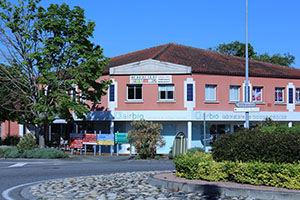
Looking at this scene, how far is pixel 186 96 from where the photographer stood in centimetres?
3209

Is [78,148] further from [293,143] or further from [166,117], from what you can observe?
[293,143]

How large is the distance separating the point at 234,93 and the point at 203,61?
3578 millimetres

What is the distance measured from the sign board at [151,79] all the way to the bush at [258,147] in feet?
63.0

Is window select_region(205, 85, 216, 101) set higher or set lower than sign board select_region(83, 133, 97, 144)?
higher

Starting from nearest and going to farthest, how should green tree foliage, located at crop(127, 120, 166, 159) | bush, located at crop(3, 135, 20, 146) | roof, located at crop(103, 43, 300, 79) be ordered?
green tree foliage, located at crop(127, 120, 166, 159) → roof, located at crop(103, 43, 300, 79) → bush, located at crop(3, 135, 20, 146)

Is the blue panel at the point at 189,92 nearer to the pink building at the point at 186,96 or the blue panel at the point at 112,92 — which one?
the pink building at the point at 186,96

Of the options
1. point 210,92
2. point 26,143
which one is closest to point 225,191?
point 26,143

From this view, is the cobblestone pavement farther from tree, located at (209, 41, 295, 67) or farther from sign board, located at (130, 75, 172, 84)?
tree, located at (209, 41, 295, 67)

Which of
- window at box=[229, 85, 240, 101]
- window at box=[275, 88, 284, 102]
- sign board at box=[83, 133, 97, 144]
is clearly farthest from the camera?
window at box=[275, 88, 284, 102]

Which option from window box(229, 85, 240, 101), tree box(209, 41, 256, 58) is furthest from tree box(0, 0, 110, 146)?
tree box(209, 41, 256, 58)

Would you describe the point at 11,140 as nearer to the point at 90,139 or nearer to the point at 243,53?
the point at 90,139

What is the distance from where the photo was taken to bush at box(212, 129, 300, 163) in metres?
11.0

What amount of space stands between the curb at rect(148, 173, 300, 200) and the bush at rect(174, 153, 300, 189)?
0.70 metres

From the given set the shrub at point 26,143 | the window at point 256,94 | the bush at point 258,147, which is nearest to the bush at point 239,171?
the bush at point 258,147
